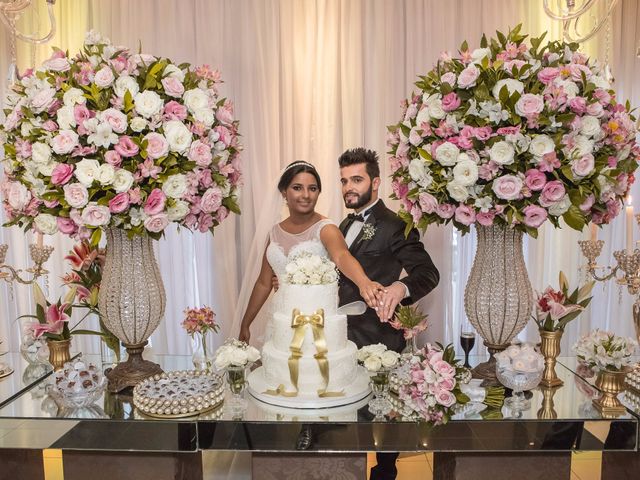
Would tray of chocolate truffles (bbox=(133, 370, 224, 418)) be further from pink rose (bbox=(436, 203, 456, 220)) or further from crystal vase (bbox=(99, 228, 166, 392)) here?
pink rose (bbox=(436, 203, 456, 220))

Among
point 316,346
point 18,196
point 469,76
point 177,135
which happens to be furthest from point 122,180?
point 469,76

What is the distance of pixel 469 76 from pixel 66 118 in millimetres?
1570

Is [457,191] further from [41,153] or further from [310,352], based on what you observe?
[41,153]

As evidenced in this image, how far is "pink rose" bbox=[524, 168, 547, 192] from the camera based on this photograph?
2.03m

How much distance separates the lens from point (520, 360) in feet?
7.14

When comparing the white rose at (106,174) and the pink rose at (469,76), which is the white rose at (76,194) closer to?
the white rose at (106,174)

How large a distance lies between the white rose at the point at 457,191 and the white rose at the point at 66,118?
1.49 meters

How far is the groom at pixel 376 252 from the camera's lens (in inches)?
142

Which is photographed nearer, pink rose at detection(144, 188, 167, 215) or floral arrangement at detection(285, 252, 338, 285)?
pink rose at detection(144, 188, 167, 215)

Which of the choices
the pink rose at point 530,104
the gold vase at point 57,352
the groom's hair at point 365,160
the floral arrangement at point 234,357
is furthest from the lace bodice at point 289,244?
the pink rose at point 530,104

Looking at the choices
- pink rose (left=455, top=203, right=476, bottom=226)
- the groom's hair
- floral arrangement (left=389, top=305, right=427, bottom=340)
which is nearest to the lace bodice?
the groom's hair

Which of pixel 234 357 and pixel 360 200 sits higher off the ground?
pixel 360 200

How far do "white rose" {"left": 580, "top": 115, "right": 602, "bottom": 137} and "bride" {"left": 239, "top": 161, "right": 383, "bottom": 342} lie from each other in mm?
1769

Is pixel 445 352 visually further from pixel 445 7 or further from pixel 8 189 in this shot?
pixel 445 7
